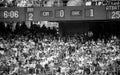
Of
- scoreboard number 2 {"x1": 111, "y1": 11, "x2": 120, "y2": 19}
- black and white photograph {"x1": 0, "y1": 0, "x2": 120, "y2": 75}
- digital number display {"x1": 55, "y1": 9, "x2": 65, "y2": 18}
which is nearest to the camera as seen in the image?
black and white photograph {"x1": 0, "y1": 0, "x2": 120, "y2": 75}

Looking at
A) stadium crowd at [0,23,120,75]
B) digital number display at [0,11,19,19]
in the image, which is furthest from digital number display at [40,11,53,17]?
digital number display at [0,11,19,19]

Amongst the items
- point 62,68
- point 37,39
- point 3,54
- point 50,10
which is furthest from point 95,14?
point 62,68

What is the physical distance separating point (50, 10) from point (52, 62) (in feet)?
28.5

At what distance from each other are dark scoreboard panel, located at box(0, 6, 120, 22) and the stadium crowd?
178 cm

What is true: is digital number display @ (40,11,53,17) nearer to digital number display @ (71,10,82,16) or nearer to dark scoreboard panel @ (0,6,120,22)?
dark scoreboard panel @ (0,6,120,22)

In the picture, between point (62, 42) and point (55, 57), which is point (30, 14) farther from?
point (55, 57)

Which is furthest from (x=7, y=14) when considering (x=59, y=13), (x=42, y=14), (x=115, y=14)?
(x=115, y=14)

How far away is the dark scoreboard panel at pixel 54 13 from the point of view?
23.5 metres

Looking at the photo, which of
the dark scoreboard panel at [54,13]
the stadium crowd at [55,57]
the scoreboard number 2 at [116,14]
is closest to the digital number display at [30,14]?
the dark scoreboard panel at [54,13]

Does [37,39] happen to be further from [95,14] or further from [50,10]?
[95,14]

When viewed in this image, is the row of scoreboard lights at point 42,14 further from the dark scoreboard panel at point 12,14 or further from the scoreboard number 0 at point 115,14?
the scoreboard number 0 at point 115,14

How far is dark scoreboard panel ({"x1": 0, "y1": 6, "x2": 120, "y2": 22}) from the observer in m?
23.5

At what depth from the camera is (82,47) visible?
21422mm

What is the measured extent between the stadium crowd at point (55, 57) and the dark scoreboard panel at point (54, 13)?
178cm
